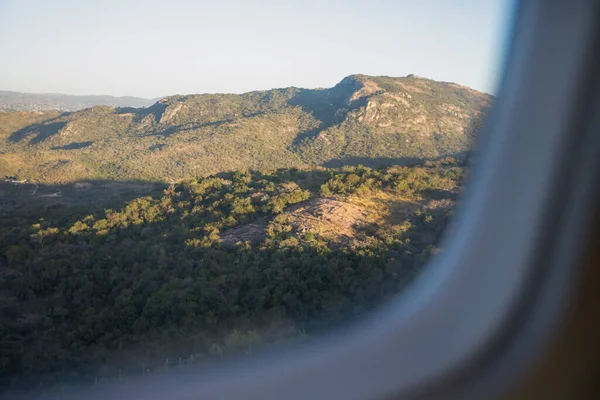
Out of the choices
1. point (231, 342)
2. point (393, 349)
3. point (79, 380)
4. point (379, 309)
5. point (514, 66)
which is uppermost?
point (514, 66)

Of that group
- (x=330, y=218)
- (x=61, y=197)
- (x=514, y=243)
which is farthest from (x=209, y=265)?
(x=61, y=197)

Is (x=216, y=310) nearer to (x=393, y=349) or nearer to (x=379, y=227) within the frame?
(x=393, y=349)

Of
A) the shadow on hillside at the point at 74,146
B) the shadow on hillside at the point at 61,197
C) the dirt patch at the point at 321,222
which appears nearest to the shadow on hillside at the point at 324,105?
the shadow on hillside at the point at 61,197

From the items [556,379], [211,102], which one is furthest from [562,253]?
[211,102]

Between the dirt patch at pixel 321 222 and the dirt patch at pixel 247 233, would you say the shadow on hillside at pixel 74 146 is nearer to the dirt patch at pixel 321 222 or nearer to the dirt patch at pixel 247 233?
the dirt patch at pixel 247 233

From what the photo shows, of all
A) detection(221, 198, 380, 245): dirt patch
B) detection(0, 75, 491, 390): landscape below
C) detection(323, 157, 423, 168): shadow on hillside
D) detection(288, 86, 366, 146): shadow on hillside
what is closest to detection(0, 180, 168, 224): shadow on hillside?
detection(0, 75, 491, 390): landscape below

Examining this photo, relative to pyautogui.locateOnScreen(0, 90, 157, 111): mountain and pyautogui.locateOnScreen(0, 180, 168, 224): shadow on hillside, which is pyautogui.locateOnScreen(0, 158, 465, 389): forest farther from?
pyautogui.locateOnScreen(0, 90, 157, 111): mountain

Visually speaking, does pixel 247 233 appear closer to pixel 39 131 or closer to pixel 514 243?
pixel 514 243
